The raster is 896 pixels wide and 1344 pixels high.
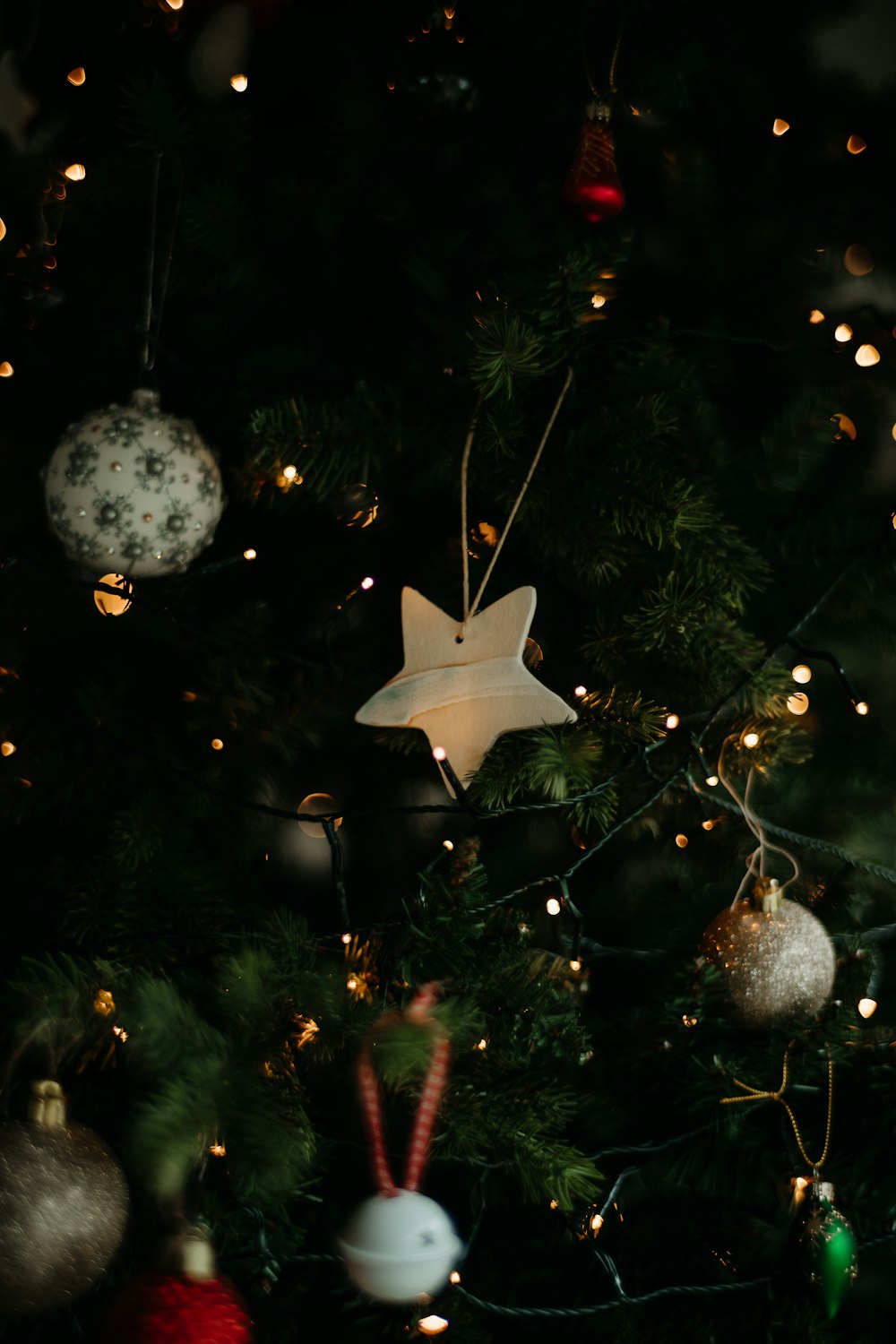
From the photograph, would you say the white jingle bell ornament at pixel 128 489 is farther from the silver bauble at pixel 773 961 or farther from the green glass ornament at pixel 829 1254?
the green glass ornament at pixel 829 1254

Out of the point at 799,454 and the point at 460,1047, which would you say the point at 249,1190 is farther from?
the point at 799,454

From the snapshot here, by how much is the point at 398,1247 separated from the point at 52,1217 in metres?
0.15

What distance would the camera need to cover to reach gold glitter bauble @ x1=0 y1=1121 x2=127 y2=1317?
18.9 inches

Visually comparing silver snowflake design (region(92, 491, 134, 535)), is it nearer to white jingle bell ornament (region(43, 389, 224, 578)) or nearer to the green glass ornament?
white jingle bell ornament (region(43, 389, 224, 578))

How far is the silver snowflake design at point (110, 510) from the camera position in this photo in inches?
24.6

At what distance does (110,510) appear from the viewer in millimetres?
625

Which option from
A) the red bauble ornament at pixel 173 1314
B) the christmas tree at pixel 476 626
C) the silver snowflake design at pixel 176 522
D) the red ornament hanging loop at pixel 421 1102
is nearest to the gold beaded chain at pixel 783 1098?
the christmas tree at pixel 476 626

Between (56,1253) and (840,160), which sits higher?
(840,160)

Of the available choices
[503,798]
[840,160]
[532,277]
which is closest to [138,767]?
[503,798]

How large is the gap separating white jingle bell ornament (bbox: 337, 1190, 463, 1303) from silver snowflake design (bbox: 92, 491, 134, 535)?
0.38m

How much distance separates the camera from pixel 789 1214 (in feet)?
2.16

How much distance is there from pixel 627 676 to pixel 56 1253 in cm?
45

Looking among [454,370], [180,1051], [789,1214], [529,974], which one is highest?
[454,370]

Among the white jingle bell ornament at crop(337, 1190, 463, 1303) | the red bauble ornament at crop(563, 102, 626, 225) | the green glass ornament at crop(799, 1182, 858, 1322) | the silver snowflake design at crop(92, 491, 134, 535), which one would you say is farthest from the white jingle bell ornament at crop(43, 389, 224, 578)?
the green glass ornament at crop(799, 1182, 858, 1322)
